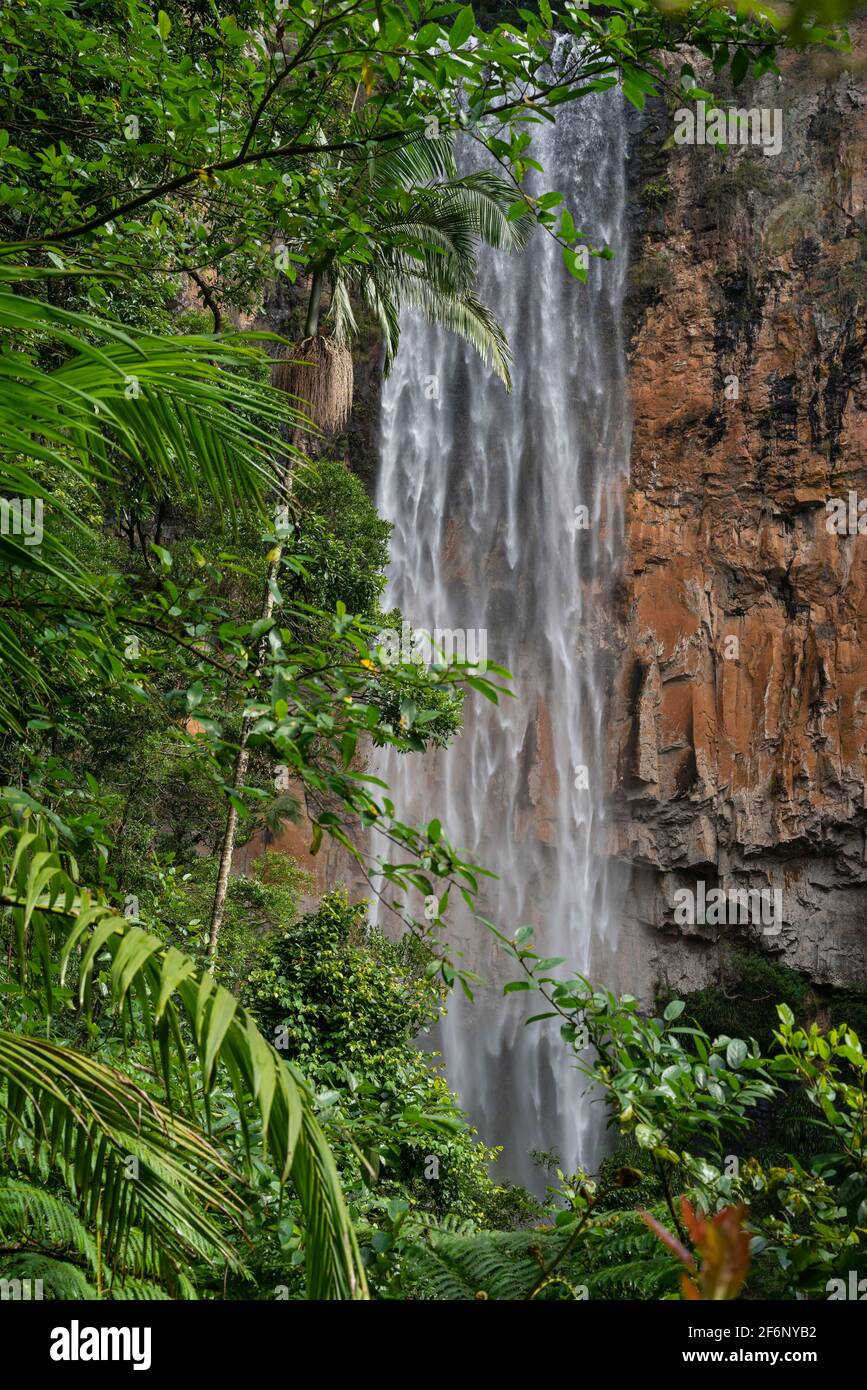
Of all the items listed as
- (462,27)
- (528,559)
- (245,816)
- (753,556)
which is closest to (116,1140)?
(245,816)

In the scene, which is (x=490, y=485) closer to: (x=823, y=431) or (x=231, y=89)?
(x=823, y=431)

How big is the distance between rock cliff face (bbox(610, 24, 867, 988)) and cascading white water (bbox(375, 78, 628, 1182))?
647 millimetres

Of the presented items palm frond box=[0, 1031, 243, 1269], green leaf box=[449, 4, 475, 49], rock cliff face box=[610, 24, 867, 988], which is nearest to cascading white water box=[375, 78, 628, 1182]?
rock cliff face box=[610, 24, 867, 988]

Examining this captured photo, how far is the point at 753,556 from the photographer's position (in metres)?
17.5

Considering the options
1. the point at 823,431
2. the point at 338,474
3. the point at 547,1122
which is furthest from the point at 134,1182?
the point at 823,431

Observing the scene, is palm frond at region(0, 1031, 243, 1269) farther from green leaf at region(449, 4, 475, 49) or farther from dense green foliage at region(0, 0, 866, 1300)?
green leaf at region(449, 4, 475, 49)

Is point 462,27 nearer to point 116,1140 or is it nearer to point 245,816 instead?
point 245,816

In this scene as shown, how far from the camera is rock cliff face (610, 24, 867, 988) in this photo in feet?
54.3

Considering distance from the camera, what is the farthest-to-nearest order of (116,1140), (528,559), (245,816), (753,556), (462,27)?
1. (528,559)
2. (753,556)
3. (245,816)
4. (462,27)
5. (116,1140)

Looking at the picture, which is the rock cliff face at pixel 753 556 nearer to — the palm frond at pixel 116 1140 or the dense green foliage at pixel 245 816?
the dense green foliage at pixel 245 816

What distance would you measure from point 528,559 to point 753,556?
3.90 meters

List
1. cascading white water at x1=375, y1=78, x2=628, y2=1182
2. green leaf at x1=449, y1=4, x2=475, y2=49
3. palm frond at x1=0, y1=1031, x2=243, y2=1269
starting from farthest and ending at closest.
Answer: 1. cascading white water at x1=375, y1=78, x2=628, y2=1182
2. green leaf at x1=449, y1=4, x2=475, y2=49
3. palm frond at x1=0, y1=1031, x2=243, y2=1269
